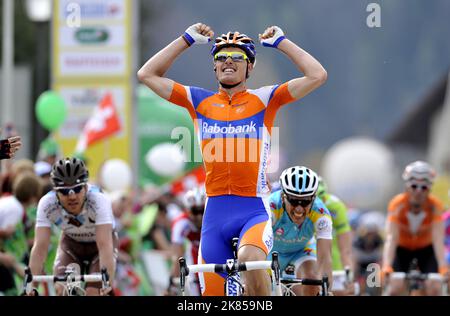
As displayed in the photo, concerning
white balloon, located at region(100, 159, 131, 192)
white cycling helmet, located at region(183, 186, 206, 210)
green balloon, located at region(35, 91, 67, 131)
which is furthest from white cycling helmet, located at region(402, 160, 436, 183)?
green balloon, located at region(35, 91, 67, 131)

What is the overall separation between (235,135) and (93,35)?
12978 mm

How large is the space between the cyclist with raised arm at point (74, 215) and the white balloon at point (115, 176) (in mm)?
7924

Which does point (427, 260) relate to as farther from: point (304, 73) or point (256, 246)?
point (256, 246)

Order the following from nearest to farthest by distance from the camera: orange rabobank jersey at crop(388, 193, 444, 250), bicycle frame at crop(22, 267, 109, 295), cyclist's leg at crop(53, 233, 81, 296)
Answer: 1. bicycle frame at crop(22, 267, 109, 295)
2. cyclist's leg at crop(53, 233, 81, 296)
3. orange rabobank jersey at crop(388, 193, 444, 250)

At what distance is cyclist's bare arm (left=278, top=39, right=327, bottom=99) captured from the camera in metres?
9.43

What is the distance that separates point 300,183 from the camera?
10133 millimetres

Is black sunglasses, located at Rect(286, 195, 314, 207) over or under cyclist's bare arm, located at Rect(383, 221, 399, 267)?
over

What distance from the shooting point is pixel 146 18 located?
5409 cm

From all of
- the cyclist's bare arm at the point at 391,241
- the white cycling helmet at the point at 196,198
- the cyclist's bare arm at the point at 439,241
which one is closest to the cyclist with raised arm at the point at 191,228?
the white cycling helmet at the point at 196,198

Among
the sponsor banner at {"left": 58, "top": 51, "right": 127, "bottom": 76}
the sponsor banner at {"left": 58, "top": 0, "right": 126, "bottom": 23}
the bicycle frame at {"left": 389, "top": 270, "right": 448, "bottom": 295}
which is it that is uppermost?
the sponsor banner at {"left": 58, "top": 0, "right": 126, "bottom": 23}

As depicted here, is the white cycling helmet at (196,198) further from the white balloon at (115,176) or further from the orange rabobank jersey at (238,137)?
the white balloon at (115,176)

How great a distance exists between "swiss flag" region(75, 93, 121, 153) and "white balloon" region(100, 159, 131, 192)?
0.50 metres

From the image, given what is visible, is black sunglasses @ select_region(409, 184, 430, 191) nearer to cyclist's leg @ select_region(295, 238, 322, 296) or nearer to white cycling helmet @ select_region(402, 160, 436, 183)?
white cycling helmet @ select_region(402, 160, 436, 183)

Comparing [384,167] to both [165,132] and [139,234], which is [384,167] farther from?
[139,234]
